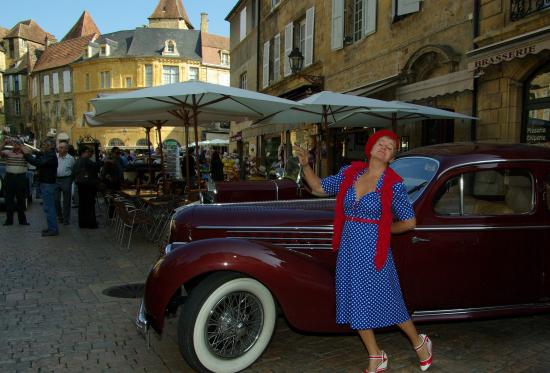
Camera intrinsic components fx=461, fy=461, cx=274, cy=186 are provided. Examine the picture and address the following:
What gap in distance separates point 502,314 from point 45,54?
68.8 m

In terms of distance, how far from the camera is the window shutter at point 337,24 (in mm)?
14438

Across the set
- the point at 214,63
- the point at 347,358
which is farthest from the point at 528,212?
the point at 214,63

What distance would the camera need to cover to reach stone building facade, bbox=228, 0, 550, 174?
27.2 feet

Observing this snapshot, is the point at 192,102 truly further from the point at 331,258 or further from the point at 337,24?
the point at 337,24

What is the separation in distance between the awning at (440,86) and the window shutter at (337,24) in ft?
14.4

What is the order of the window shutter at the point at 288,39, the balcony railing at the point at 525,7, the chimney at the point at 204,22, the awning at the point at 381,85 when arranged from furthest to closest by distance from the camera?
the chimney at the point at 204,22 < the window shutter at the point at 288,39 < the awning at the point at 381,85 < the balcony railing at the point at 525,7

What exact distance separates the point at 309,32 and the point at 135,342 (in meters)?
14.8

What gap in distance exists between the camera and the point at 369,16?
1290 centimetres

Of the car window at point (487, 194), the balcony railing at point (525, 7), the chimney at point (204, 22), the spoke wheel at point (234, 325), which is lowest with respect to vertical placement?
the spoke wheel at point (234, 325)

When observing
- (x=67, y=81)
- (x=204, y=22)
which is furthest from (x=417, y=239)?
(x=204, y=22)

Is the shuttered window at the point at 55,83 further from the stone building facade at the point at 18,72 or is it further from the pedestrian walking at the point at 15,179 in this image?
the pedestrian walking at the point at 15,179

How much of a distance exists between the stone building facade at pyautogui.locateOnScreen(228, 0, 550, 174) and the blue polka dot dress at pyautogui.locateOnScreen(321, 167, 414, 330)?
18.3 feet

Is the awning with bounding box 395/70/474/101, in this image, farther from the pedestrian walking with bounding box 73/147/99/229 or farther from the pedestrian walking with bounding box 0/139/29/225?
the pedestrian walking with bounding box 0/139/29/225

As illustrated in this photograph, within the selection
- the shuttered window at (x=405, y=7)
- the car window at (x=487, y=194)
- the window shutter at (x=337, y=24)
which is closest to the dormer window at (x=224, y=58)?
the window shutter at (x=337, y=24)
